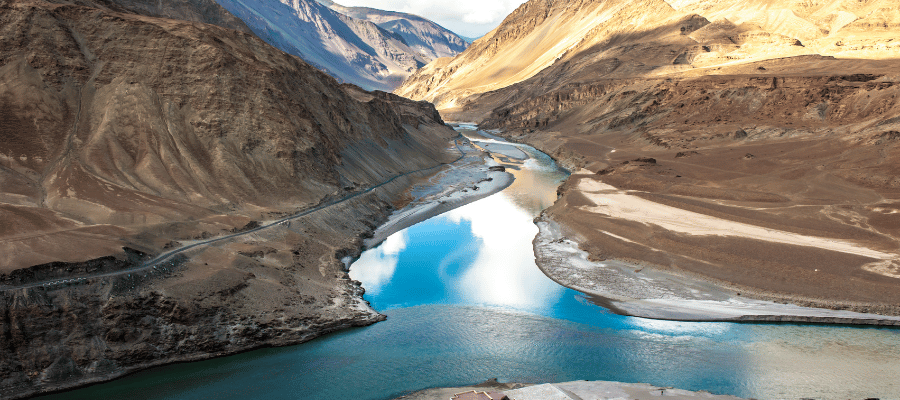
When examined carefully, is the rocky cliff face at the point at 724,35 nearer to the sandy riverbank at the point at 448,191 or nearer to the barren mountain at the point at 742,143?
the barren mountain at the point at 742,143

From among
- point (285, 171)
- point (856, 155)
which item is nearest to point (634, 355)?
point (285, 171)

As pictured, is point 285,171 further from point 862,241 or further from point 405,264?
point 862,241

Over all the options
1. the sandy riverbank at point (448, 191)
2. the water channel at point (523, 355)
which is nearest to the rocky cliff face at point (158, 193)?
the water channel at point (523, 355)

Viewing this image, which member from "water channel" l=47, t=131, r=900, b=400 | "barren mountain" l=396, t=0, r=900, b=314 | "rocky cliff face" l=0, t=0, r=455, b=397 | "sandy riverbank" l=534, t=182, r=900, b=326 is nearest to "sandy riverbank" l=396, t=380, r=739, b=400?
"water channel" l=47, t=131, r=900, b=400

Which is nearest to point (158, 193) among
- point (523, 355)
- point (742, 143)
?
point (523, 355)

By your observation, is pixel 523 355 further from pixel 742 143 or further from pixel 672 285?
pixel 742 143

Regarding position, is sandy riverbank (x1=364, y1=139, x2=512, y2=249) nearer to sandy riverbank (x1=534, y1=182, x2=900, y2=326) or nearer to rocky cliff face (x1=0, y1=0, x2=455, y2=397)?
rocky cliff face (x1=0, y1=0, x2=455, y2=397)
